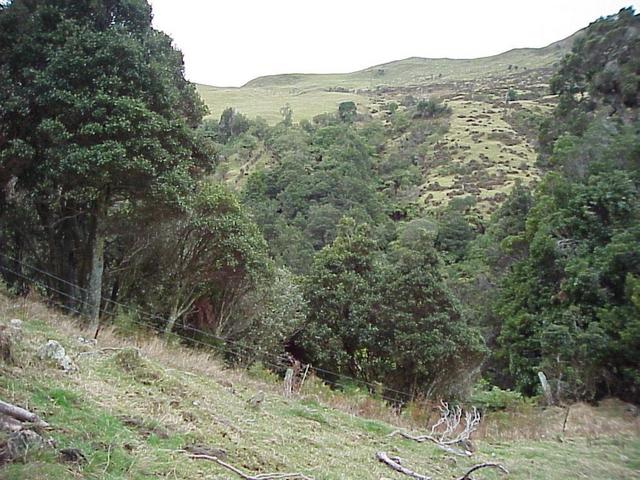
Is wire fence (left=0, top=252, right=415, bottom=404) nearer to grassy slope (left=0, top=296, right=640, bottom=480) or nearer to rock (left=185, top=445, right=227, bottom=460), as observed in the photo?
grassy slope (left=0, top=296, right=640, bottom=480)

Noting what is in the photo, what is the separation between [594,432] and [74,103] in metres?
11.3

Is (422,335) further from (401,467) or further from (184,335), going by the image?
(401,467)

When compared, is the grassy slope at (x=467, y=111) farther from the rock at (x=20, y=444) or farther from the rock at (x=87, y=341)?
the rock at (x=20, y=444)

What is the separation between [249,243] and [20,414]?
33.6ft

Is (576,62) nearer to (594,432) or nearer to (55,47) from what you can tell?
(594,432)

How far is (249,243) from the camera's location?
1372cm

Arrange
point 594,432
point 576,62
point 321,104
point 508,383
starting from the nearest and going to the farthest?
1. point 594,432
2. point 508,383
3. point 576,62
4. point 321,104

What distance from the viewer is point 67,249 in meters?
12.0

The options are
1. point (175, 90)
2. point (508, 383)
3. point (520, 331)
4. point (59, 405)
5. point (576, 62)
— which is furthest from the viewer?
point (576, 62)

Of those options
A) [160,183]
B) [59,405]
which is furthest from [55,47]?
[59,405]

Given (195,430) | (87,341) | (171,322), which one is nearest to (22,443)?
(195,430)

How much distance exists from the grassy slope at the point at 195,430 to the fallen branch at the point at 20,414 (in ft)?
0.51

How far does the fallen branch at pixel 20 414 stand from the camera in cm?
343

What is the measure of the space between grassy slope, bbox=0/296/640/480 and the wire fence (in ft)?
6.60
